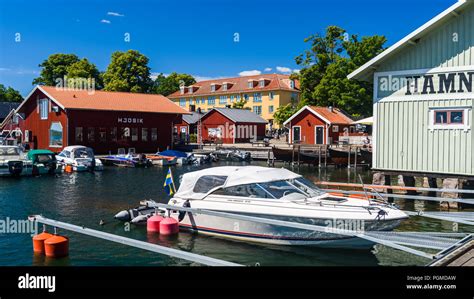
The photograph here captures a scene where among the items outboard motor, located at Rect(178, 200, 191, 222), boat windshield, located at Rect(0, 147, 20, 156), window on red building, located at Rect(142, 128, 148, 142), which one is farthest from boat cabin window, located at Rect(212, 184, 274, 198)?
window on red building, located at Rect(142, 128, 148, 142)

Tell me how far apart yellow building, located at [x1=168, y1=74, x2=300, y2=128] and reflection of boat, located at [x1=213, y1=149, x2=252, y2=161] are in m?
33.8

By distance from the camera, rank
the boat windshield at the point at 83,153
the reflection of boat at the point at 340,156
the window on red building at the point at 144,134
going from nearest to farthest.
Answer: the boat windshield at the point at 83,153
the reflection of boat at the point at 340,156
the window on red building at the point at 144,134

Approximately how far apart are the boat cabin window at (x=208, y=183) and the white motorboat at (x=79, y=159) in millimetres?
23743

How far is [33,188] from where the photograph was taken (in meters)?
27.8

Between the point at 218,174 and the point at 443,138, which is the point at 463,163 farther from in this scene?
the point at 218,174

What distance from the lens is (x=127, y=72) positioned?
8188 cm

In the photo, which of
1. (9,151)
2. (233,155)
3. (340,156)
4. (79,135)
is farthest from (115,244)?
(233,155)

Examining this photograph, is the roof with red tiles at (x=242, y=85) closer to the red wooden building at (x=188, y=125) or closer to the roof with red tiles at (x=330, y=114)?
the red wooden building at (x=188, y=125)

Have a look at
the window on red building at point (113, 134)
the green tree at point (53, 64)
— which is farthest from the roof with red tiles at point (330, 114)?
the green tree at point (53, 64)

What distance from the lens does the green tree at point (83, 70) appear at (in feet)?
259

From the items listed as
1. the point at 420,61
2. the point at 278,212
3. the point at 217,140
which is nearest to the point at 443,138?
the point at 420,61

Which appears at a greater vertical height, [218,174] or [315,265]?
[218,174]
